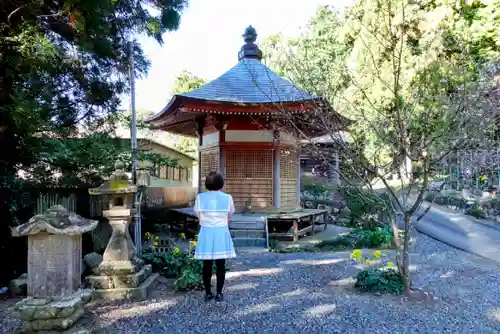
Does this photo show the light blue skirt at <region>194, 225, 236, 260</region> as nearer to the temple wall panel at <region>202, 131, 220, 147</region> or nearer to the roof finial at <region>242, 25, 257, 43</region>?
the temple wall panel at <region>202, 131, 220, 147</region>

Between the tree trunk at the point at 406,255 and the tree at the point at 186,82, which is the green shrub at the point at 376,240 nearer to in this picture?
the tree trunk at the point at 406,255

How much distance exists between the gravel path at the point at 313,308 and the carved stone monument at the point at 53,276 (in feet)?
1.47

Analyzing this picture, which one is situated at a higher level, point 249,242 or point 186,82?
point 186,82

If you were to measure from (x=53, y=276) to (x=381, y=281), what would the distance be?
3.50 meters

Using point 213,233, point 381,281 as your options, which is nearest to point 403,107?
point 381,281

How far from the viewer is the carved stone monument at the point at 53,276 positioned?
9.66 ft

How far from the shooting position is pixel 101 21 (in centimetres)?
519

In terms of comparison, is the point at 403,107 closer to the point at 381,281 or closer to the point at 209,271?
the point at 381,281

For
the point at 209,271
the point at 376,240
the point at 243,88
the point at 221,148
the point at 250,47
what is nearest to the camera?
the point at 209,271

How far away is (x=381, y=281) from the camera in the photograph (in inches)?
167

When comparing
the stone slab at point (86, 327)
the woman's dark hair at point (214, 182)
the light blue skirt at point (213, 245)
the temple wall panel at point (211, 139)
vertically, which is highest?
the temple wall panel at point (211, 139)

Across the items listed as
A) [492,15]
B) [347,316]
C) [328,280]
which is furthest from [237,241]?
[492,15]

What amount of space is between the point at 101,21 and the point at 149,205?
20.5 ft

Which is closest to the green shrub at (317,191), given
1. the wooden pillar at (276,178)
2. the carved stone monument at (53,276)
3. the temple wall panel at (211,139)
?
the wooden pillar at (276,178)
